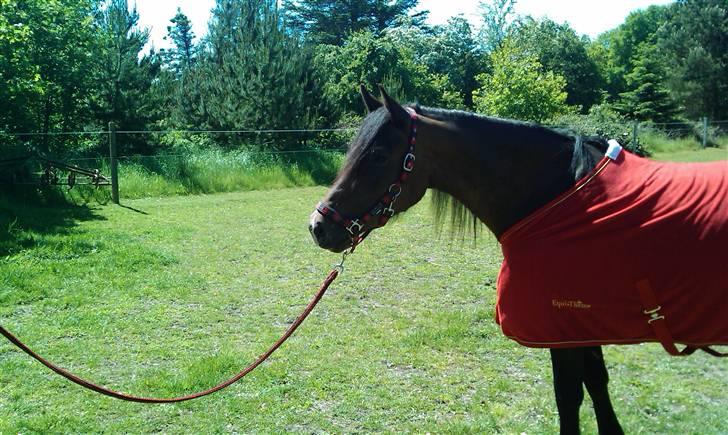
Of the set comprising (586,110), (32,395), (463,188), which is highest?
(586,110)

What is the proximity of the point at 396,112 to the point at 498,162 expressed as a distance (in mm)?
566

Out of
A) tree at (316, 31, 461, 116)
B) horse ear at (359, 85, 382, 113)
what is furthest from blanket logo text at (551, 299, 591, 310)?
tree at (316, 31, 461, 116)

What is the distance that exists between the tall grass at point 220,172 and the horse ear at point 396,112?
38.5 ft

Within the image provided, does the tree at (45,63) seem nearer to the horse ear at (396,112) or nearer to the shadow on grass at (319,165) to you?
the shadow on grass at (319,165)

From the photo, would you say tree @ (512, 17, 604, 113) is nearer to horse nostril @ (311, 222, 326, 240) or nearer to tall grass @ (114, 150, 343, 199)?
tall grass @ (114, 150, 343, 199)

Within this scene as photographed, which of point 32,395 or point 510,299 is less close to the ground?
point 510,299

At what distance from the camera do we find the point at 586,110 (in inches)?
1393

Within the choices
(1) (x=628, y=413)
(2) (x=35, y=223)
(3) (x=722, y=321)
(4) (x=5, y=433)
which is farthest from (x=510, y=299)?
(2) (x=35, y=223)

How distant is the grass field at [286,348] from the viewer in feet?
11.2

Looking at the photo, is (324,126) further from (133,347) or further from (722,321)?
(722,321)

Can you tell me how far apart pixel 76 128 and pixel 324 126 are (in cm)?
826

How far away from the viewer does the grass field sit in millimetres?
3400

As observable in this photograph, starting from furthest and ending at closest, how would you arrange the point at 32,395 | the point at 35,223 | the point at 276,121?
the point at 276,121
the point at 35,223
the point at 32,395

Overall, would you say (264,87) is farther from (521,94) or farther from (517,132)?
(517,132)
